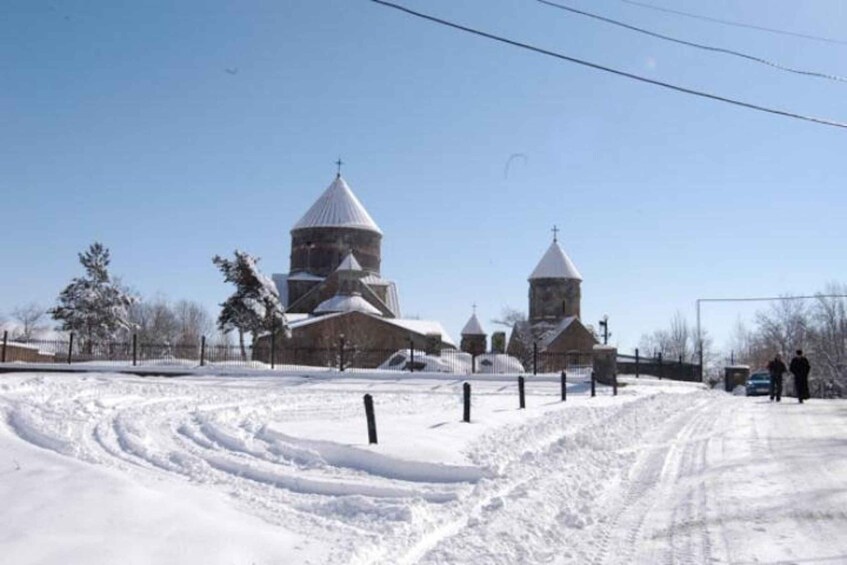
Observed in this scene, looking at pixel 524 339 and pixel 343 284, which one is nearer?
pixel 343 284

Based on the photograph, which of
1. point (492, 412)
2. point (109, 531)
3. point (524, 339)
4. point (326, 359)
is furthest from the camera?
point (524, 339)

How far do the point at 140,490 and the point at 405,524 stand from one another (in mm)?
2401

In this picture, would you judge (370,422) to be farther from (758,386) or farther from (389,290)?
(389,290)

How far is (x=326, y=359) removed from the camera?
133 ft

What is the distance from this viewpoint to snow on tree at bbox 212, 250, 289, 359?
1747 inches

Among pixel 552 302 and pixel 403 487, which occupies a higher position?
pixel 552 302

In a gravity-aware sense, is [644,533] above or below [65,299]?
below

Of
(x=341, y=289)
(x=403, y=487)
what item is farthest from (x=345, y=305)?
(x=403, y=487)

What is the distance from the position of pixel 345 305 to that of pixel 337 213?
39.0ft

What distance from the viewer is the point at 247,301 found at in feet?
146

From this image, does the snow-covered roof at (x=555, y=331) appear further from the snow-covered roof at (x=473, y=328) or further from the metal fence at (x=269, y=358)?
Result: the metal fence at (x=269, y=358)

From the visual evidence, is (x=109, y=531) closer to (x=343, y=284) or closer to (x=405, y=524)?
(x=405, y=524)

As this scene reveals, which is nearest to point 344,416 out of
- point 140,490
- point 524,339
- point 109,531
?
point 140,490

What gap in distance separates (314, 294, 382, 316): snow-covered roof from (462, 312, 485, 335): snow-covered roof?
11597mm
